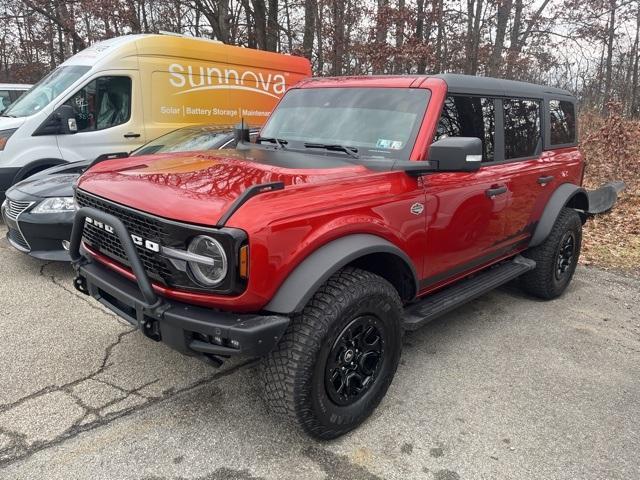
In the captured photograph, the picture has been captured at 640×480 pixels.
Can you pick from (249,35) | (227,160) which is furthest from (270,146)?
(249,35)

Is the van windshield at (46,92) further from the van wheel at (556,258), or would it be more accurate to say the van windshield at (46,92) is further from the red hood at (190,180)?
the van wheel at (556,258)

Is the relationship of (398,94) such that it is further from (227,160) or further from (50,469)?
(50,469)

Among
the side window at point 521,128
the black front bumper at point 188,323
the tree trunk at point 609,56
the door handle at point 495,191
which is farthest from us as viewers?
the tree trunk at point 609,56

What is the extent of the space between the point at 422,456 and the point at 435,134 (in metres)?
1.90

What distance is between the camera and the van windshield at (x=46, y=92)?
6948 millimetres

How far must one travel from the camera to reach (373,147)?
324cm

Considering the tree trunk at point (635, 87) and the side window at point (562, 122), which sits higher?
the tree trunk at point (635, 87)

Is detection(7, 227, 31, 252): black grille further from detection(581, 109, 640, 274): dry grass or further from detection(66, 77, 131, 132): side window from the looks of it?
detection(581, 109, 640, 274): dry grass

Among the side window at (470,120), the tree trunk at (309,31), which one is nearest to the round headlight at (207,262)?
the side window at (470,120)

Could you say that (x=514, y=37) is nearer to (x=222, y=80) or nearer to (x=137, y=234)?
(x=222, y=80)

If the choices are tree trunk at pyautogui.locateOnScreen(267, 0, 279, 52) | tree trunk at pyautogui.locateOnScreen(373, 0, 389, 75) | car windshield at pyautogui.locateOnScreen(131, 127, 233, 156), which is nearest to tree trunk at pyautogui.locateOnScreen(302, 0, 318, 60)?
tree trunk at pyautogui.locateOnScreen(267, 0, 279, 52)

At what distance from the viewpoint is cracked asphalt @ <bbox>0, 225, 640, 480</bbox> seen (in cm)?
246

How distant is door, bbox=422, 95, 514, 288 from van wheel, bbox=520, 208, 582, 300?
0.72 metres

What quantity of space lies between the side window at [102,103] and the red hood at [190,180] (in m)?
4.48
